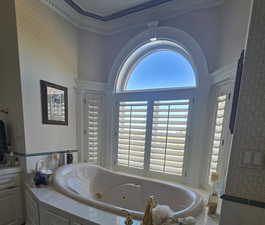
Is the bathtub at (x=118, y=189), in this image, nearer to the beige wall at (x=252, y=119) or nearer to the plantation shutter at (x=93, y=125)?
the plantation shutter at (x=93, y=125)

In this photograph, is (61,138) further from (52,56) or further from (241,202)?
(241,202)

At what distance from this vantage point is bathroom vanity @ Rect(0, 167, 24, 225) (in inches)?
67.6

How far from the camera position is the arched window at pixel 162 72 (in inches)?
86.0

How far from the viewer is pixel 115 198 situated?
2.14m

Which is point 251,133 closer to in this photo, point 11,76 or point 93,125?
point 93,125

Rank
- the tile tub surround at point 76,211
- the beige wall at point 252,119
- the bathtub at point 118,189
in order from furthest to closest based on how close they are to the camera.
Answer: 1. the bathtub at point 118,189
2. the tile tub surround at point 76,211
3. the beige wall at point 252,119

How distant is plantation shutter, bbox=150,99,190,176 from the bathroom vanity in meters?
1.85

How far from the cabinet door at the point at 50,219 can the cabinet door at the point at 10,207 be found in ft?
2.21

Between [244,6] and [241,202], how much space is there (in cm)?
169

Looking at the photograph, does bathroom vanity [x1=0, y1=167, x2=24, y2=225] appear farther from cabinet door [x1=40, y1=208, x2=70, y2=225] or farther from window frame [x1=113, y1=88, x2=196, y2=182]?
window frame [x1=113, y1=88, x2=196, y2=182]

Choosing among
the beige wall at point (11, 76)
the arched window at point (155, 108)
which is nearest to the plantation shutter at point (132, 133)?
the arched window at point (155, 108)

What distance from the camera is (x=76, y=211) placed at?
1.26 m

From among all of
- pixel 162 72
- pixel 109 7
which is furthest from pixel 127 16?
pixel 162 72

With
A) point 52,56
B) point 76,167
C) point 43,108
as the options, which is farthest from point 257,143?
point 52,56
